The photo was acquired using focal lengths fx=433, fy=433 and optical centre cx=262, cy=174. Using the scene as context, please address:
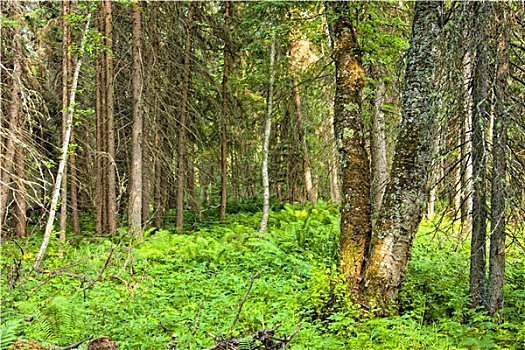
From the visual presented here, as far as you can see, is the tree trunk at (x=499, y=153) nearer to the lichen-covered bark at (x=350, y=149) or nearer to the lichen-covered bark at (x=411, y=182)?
the lichen-covered bark at (x=411, y=182)

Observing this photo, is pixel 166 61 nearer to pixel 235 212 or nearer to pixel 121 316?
pixel 235 212

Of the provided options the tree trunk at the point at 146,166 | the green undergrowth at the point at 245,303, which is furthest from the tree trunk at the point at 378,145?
the tree trunk at the point at 146,166

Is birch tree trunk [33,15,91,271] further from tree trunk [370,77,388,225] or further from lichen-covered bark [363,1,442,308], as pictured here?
tree trunk [370,77,388,225]

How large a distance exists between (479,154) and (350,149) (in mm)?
1462

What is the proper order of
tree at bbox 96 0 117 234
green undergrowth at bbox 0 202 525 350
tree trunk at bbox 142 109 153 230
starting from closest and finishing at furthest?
green undergrowth at bbox 0 202 525 350
tree at bbox 96 0 117 234
tree trunk at bbox 142 109 153 230

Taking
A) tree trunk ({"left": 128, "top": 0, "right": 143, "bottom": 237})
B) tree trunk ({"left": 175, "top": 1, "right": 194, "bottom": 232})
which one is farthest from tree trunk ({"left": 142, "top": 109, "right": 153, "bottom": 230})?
tree trunk ({"left": 175, "top": 1, "right": 194, "bottom": 232})

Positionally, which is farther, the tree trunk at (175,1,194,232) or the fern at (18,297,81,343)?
the tree trunk at (175,1,194,232)

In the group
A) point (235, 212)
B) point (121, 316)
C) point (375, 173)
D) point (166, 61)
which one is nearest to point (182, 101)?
point (166, 61)

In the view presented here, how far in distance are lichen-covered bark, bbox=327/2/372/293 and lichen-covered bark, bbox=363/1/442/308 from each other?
26cm

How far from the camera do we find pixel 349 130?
5.49 meters

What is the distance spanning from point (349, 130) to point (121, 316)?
3536 mm

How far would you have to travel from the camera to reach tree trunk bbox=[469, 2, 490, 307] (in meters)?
4.64

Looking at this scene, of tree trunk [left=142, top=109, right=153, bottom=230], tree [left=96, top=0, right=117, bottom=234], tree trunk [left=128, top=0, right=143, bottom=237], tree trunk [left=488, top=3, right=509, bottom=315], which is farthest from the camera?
tree trunk [left=142, top=109, right=153, bottom=230]

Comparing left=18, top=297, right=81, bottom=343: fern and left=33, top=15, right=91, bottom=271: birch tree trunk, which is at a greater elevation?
left=33, top=15, right=91, bottom=271: birch tree trunk
